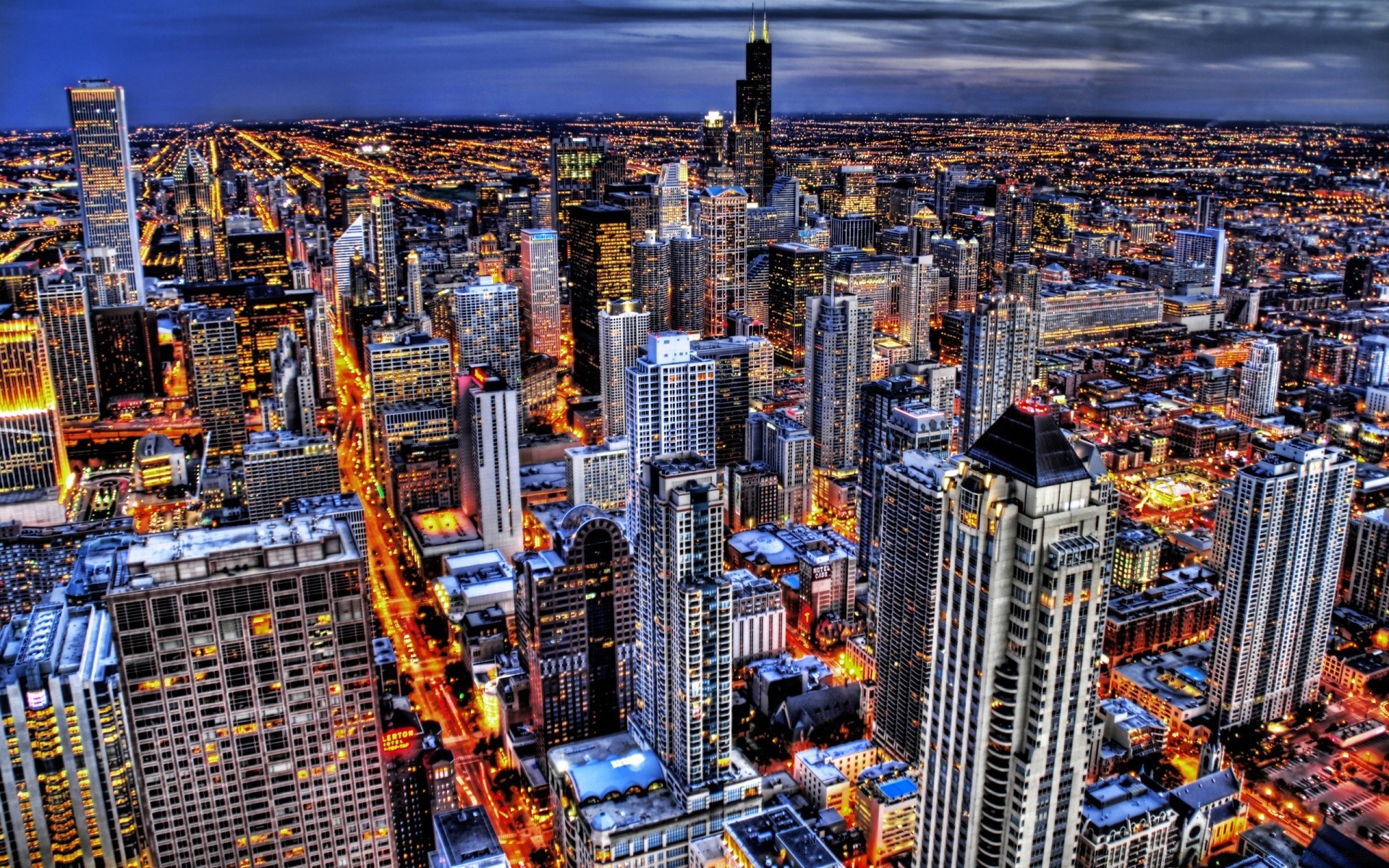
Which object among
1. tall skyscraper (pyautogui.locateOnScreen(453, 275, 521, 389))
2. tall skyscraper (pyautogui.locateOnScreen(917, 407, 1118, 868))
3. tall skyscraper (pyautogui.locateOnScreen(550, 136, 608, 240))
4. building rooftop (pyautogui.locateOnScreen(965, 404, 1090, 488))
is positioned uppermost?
tall skyscraper (pyautogui.locateOnScreen(550, 136, 608, 240))

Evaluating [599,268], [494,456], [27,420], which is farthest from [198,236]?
[494,456]

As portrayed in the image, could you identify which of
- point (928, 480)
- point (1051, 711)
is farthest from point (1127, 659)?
point (1051, 711)

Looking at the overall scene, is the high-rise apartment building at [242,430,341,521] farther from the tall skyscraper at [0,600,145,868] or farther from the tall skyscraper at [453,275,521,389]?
the tall skyscraper at [0,600,145,868]

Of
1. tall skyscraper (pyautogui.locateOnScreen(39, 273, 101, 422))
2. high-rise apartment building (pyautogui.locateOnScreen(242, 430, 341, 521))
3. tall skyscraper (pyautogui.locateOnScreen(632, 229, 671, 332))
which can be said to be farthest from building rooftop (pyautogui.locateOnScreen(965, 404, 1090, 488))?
tall skyscraper (pyautogui.locateOnScreen(632, 229, 671, 332))

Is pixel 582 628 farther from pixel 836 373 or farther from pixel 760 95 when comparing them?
pixel 760 95

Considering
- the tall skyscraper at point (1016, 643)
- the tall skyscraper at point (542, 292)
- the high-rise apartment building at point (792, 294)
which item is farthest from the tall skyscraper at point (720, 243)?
the tall skyscraper at point (1016, 643)

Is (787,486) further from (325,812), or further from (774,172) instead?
(774,172)
